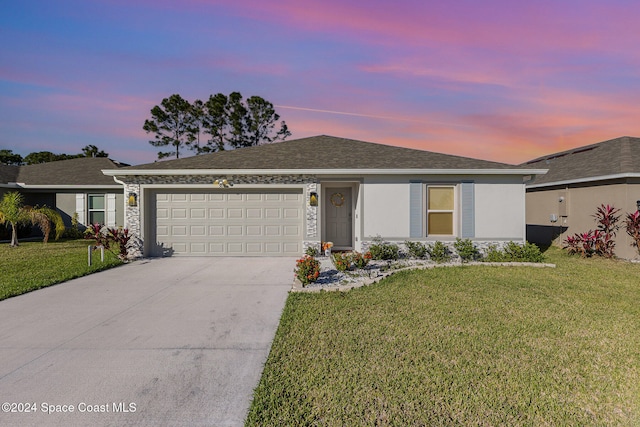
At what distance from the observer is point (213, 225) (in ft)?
33.7

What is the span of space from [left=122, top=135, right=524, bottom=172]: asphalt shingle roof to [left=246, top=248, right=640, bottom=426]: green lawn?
489 centimetres

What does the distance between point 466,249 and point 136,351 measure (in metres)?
8.62

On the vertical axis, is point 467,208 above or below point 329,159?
below

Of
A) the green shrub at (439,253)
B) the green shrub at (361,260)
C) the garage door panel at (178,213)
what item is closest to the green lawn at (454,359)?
the green shrub at (361,260)

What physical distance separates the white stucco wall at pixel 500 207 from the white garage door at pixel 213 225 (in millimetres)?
6073

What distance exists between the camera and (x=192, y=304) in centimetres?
549

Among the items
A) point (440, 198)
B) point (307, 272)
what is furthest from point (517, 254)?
point (307, 272)

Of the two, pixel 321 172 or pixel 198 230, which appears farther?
pixel 198 230

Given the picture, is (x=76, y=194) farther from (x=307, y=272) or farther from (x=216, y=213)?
(x=307, y=272)

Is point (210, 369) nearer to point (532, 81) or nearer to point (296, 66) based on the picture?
point (296, 66)

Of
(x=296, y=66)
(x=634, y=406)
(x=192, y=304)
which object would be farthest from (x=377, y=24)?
(x=634, y=406)

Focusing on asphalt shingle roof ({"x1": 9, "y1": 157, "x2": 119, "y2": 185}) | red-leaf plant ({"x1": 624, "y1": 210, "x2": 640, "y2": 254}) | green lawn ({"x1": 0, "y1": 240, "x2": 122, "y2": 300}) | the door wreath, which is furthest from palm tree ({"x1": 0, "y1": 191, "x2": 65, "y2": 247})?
red-leaf plant ({"x1": 624, "y1": 210, "x2": 640, "y2": 254})

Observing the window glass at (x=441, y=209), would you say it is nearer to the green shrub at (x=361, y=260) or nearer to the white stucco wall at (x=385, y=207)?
the white stucco wall at (x=385, y=207)

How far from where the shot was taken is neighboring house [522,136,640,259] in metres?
9.88
